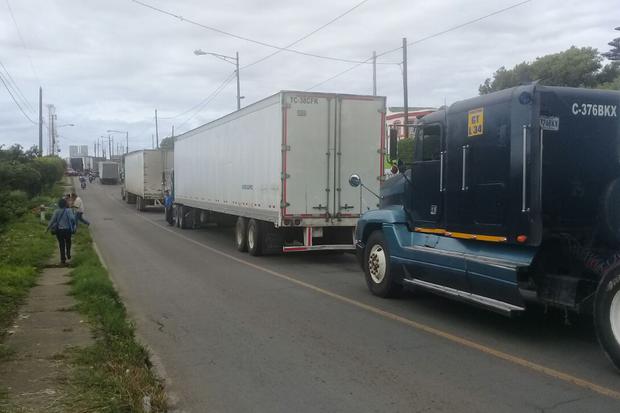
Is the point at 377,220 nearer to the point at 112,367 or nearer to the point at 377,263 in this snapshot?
the point at 377,263

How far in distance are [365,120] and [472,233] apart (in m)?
7.04

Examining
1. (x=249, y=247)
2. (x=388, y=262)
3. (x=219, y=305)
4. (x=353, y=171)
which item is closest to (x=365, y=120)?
(x=353, y=171)

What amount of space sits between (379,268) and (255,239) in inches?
244

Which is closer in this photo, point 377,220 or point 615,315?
point 615,315

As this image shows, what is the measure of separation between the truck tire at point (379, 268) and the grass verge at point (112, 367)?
12.2ft

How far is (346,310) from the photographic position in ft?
28.6

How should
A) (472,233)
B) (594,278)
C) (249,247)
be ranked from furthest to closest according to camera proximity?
1. (249,247)
2. (472,233)
3. (594,278)

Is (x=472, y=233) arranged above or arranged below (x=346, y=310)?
above

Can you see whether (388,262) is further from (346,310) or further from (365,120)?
(365,120)

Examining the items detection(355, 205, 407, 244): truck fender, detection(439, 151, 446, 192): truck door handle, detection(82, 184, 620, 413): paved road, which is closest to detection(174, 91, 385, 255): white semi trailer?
detection(82, 184, 620, 413): paved road

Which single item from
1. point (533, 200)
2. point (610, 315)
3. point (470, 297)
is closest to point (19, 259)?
point (470, 297)

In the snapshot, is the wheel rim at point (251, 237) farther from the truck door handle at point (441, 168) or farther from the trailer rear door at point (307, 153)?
the truck door handle at point (441, 168)

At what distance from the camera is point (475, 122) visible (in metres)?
7.55

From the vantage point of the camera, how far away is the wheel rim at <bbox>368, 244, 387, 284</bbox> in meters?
9.45
